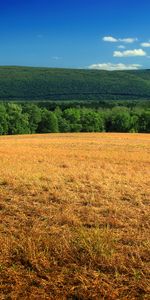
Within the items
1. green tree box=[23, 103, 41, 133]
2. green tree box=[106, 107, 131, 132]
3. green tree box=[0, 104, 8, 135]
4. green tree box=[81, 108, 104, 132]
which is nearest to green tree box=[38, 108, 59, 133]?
green tree box=[23, 103, 41, 133]

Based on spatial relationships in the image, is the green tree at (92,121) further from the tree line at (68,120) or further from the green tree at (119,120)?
the green tree at (119,120)

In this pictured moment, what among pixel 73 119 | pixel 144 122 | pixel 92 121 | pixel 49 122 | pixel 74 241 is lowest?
pixel 144 122

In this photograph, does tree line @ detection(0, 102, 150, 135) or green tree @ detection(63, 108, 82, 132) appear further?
green tree @ detection(63, 108, 82, 132)

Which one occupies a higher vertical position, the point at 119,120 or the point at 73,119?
the point at 73,119

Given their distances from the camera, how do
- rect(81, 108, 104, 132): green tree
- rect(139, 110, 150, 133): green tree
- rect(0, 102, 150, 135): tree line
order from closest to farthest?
rect(0, 102, 150, 135): tree line
rect(81, 108, 104, 132): green tree
rect(139, 110, 150, 133): green tree

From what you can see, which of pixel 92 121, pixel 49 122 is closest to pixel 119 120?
pixel 92 121

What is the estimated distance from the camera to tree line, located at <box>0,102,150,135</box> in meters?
93.5

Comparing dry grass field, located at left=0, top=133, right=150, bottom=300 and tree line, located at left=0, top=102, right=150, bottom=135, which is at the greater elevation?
dry grass field, located at left=0, top=133, right=150, bottom=300

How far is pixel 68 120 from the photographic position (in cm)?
10156

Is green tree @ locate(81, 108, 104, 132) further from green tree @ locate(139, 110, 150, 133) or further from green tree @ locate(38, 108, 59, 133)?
green tree @ locate(139, 110, 150, 133)

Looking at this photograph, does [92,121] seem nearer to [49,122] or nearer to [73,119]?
[73,119]

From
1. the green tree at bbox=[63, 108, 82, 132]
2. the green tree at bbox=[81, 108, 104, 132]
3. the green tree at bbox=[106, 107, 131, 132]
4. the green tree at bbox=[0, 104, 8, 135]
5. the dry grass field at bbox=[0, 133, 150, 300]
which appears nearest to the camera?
the dry grass field at bbox=[0, 133, 150, 300]

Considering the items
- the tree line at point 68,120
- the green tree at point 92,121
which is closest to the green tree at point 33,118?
the tree line at point 68,120

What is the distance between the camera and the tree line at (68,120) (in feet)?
307
